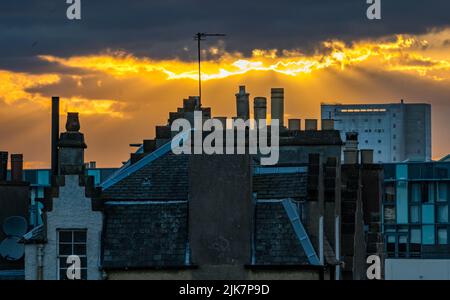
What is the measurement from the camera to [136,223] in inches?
2121

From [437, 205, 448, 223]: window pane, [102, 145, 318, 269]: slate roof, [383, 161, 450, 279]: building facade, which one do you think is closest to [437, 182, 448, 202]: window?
[383, 161, 450, 279]: building facade

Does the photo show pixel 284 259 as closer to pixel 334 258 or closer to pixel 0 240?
pixel 334 258

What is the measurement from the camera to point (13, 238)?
61.5 meters

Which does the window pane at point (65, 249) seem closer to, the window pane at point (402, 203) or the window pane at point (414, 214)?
the window pane at point (402, 203)

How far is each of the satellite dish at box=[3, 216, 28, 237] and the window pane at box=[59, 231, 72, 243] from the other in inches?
279

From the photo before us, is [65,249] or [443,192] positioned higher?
[443,192]

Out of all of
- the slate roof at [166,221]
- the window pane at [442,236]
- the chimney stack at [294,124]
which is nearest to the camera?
the slate roof at [166,221]

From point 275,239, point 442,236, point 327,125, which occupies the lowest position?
point 275,239

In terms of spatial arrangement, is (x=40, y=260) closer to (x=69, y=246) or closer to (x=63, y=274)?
(x=63, y=274)

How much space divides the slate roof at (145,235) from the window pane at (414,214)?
114 m

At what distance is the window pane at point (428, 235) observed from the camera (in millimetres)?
166375

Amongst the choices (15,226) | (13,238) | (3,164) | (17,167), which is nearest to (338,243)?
(15,226)

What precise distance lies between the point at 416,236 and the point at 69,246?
11566cm

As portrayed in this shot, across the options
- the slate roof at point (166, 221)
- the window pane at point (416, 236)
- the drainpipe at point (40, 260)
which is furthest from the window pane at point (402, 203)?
the drainpipe at point (40, 260)
